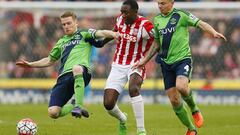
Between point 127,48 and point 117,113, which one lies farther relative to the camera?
point 117,113

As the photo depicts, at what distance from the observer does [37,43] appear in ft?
90.5

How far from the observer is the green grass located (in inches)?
599

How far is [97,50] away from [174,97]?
41.7ft

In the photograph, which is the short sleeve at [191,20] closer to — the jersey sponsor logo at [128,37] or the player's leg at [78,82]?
the jersey sponsor logo at [128,37]

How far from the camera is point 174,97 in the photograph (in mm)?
13531

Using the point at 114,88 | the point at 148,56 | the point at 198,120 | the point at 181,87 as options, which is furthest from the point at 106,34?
the point at 198,120

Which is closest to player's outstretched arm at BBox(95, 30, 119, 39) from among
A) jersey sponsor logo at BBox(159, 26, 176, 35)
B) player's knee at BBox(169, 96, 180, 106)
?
jersey sponsor logo at BBox(159, 26, 176, 35)

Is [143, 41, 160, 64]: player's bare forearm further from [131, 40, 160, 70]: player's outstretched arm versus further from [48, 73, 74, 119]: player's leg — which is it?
[48, 73, 74, 119]: player's leg

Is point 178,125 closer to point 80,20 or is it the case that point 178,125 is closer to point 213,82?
point 213,82

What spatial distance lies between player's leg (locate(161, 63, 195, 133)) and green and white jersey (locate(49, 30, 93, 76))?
4.62ft

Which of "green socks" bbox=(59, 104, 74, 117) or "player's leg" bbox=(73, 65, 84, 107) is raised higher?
"player's leg" bbox=(73, 65, 84, 107)

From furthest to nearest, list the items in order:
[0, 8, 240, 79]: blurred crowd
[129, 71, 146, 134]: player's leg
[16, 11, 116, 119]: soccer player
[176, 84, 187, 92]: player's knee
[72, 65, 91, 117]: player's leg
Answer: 1. [0, 8, 240, 79]: blurred crowd
2. [16, 11, 116, 119]: soccer player
3. [72, 65, 91, 117]: player's leg
4. [176, 84, 187, 92]: player's knee
5. [129, 71, 146, 134]: player's leg

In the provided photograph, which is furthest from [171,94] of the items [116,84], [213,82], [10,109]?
[213,82]

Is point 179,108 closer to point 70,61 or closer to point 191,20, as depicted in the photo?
point 191,20
